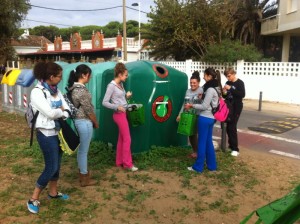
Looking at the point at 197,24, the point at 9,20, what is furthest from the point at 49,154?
the point at 9,20

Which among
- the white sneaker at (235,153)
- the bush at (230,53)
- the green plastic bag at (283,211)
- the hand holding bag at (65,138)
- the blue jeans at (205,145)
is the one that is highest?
the bush at (230,53)

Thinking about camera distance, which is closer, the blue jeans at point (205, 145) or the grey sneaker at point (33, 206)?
the grey sneaker at point (33, 206)

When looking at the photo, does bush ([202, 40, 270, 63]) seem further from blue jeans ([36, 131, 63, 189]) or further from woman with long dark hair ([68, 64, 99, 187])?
blue jeans ([36, 131, 63, 189])

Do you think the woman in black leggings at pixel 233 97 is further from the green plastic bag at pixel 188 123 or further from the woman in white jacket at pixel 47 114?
the woman in white jacket at pixel 47 114

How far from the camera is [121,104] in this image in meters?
4.73

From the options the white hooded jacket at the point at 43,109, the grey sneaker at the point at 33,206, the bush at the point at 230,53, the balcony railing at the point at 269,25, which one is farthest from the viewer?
the balcony railing at the point at 269,25

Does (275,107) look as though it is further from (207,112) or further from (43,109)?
(43,109)

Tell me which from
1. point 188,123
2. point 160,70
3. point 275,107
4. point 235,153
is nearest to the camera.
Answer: point 188,123

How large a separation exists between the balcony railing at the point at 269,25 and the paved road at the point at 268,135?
8.81 metres

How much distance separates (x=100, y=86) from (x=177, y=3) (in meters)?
13.4

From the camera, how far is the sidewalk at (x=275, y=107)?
11.3m

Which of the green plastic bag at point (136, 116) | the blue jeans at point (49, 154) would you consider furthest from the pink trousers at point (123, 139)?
the blue jeans at point (49, 154)

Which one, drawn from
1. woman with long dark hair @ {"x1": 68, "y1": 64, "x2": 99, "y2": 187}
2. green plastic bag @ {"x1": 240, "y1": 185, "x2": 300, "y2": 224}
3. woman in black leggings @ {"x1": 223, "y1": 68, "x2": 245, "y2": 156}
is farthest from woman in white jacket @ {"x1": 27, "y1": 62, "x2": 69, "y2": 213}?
woman in black leggings @ {"x1": 223, "y1": 68, "x2": 245, "y2": 156}

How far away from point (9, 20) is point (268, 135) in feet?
50.8
